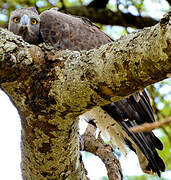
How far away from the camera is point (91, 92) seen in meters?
2.62

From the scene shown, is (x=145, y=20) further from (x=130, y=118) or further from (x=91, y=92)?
(x=91, y=92)

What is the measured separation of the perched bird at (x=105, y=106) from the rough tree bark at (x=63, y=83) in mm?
1218

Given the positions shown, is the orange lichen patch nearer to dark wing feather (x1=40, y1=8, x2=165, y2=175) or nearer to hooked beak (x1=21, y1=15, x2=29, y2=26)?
dark wing feather (x1=40, y1=8, x2=165, y2=175)

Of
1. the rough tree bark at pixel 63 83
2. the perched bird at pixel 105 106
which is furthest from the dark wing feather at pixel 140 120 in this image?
the rough tree bark at pixel 63 83

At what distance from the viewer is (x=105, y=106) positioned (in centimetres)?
444

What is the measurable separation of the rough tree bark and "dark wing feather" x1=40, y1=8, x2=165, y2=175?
120 cm

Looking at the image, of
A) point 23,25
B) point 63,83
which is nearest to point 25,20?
point 23,25

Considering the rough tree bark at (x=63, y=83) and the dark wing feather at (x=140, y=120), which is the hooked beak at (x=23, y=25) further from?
the rough tree bark at (x=63, y=83)

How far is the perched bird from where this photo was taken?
4280 millimetres

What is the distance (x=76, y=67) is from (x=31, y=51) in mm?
439

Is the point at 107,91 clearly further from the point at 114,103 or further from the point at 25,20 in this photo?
the point at 25,20

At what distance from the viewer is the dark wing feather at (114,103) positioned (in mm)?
4258

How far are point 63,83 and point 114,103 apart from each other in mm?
1838

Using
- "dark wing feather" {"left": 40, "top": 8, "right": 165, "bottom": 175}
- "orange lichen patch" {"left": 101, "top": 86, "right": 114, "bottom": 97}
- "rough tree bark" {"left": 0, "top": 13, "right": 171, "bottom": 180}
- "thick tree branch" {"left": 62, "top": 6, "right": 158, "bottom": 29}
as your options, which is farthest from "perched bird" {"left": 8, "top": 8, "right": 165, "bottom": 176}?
"orange lichen patch" {"left": 101, "top": 86, "right": 114, "bottom": 97}
